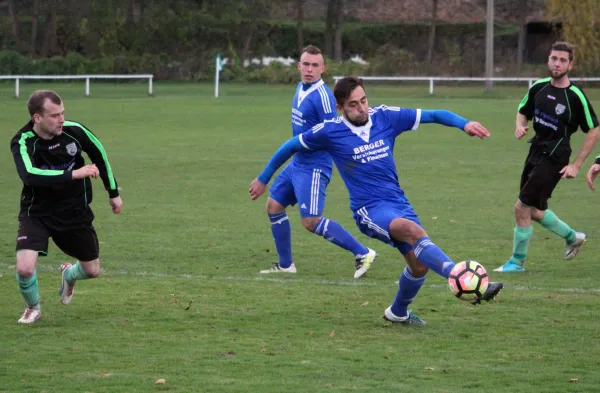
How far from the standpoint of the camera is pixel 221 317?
769cm

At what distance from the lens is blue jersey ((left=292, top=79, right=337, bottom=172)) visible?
9.59 m

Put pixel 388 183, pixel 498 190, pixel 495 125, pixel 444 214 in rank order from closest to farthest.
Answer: pixel 388 183, pixel 444 214, pixel 498 190, pixel 495 125

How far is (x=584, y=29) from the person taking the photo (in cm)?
4359

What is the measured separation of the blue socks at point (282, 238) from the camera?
32.2 feet

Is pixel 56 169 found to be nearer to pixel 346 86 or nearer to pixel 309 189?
pixel 346 86

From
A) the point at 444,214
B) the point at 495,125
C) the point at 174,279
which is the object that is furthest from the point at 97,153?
the point at 495,125

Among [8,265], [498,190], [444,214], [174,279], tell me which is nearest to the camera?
[174,279]

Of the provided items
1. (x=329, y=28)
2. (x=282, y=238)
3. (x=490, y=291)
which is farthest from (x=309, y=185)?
(x=329, y=28)

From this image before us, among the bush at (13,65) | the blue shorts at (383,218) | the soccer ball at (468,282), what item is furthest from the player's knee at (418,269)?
the bush at (13,65)

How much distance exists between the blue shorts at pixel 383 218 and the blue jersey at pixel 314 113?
2.44 metres

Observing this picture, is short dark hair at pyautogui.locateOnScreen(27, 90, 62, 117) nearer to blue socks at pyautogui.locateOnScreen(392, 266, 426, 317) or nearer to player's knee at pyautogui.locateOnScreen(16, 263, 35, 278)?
player's knee at pyautogui.locateOnScreen(16, 263, 35, 278)

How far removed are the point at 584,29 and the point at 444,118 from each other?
126 feet

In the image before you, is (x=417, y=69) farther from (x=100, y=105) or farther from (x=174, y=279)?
(x=174, y=279)

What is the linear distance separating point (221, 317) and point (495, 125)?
66.4 feet
